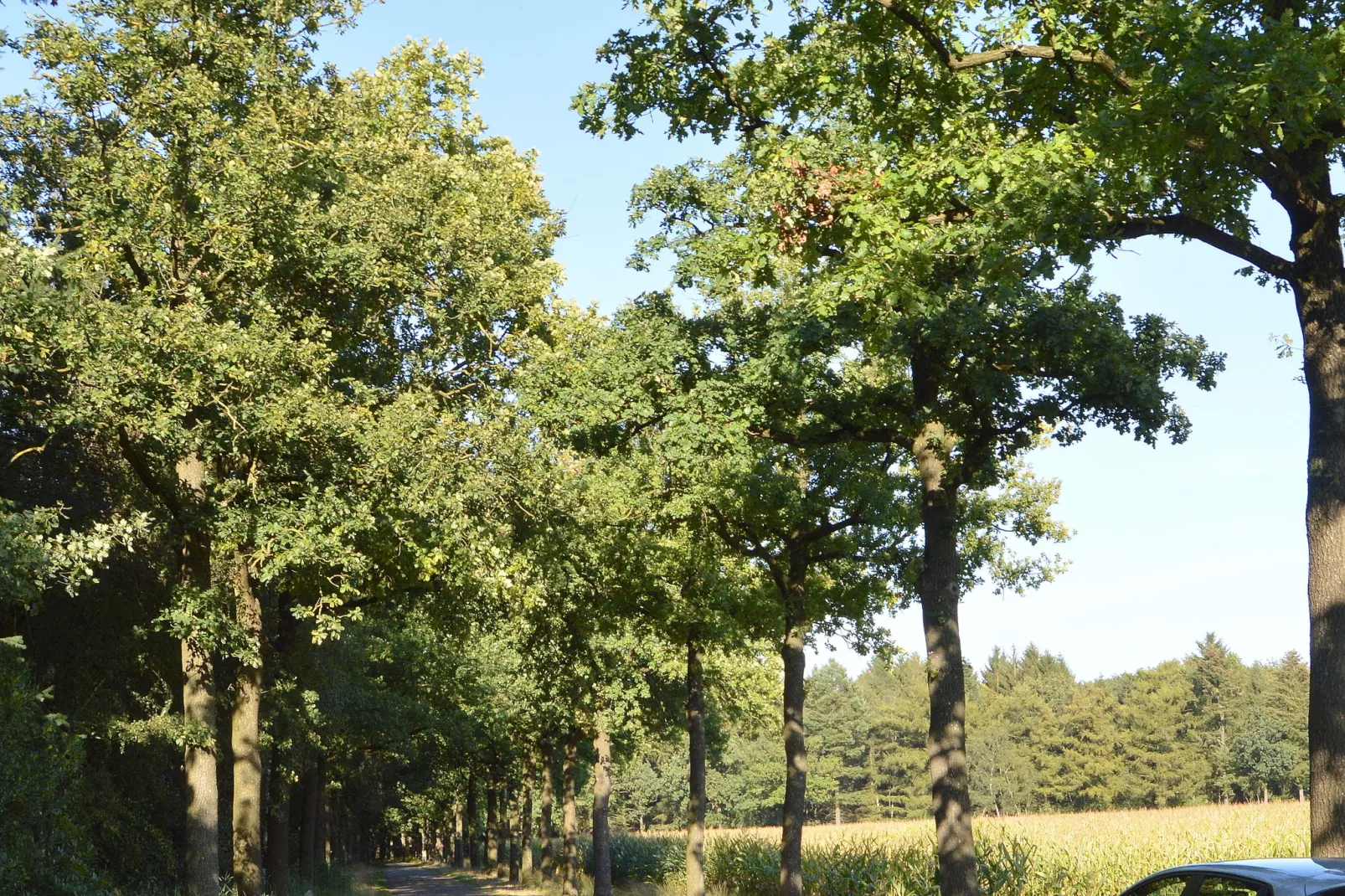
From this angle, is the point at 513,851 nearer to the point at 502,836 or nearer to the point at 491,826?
the point at 491,826

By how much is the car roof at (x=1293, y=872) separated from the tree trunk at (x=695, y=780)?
19053 mm

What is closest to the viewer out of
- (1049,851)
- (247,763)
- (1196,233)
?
(1196,233)

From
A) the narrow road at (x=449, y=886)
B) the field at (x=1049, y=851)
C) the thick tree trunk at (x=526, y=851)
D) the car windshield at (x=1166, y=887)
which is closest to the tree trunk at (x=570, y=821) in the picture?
the narrow road at (x=449, y=886)

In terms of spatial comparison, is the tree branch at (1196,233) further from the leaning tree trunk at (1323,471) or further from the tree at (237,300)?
the tree at (237,300)

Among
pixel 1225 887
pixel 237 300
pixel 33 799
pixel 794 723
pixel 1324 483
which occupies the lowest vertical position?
pixel 794 723

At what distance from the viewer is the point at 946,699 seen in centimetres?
1437

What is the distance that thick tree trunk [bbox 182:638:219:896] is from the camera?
16891 mm

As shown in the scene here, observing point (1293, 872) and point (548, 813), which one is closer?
point (1293, 872)

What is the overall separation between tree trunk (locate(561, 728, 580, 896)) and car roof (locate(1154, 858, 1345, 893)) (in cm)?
2888

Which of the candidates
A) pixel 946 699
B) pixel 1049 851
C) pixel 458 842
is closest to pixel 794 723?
pixel 1049 851

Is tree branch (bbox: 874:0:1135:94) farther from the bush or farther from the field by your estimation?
the field

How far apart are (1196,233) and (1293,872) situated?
597 cm

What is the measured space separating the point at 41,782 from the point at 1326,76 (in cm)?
1599

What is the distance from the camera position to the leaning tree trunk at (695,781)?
84.4ft
